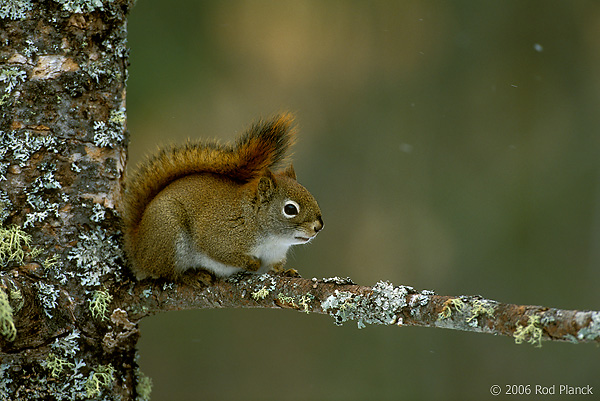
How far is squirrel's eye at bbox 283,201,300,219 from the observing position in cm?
213

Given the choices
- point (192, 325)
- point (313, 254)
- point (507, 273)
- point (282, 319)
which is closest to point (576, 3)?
point (507, 273)

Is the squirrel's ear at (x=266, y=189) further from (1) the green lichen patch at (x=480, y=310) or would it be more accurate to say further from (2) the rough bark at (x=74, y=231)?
(1) the green lichen patch at (x=480, y=310)

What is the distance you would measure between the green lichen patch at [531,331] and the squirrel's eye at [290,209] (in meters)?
1.06

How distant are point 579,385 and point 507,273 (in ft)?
2.39

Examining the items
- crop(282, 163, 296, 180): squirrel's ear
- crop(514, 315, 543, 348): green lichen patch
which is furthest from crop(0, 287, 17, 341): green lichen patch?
crop(282, 163, 296, 180): squirrel's ear

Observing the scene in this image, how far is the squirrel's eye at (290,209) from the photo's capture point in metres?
2.13

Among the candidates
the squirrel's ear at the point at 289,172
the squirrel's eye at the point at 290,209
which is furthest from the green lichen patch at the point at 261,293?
the squirrel's ear at the point at 289,172

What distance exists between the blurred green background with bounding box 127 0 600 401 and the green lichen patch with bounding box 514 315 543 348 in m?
2.63

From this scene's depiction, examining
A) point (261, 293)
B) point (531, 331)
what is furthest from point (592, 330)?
point (261, 293)

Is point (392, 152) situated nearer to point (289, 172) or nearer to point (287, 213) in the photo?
point (289, 172)

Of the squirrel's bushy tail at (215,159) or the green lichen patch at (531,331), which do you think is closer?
the green lichen patch at (531,331)

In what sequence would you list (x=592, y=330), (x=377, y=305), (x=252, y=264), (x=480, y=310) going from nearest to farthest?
(x=592, y=330), (x=480, y=310), (x=377, y=305), (x=252, y=264)

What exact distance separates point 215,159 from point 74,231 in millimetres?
606

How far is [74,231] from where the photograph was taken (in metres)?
1.69
